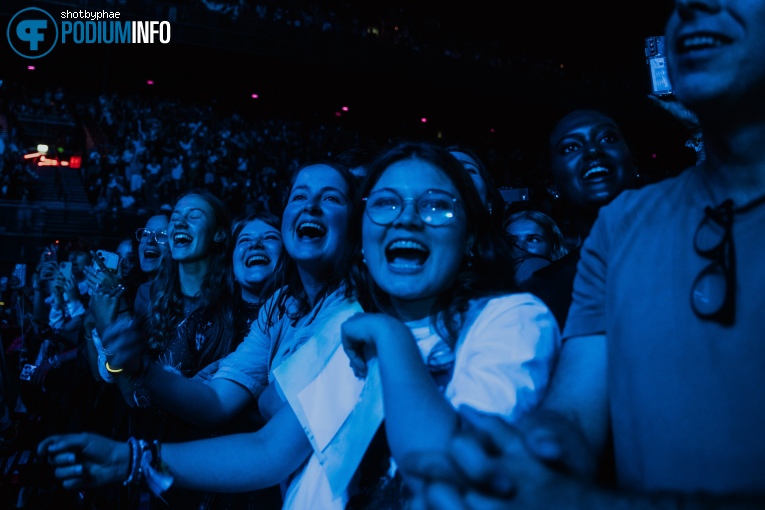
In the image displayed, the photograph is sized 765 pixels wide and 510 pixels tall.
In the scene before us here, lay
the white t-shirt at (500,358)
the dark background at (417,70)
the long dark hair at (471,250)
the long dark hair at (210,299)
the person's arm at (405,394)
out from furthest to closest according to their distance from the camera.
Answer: the dark background at (417,70), the long dark hair at (210,299), the long dark hair at (471,250), the white t-shirt at (500,358), the person's arm at (405,394)

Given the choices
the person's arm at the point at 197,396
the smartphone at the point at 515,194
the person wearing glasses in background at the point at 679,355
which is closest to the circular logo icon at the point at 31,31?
the smartphone at the point at 515,194

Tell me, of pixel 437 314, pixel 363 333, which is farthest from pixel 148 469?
pixel 437 314

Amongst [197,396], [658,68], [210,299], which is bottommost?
[197,396]

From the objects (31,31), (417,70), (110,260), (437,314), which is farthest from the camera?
(417,70)

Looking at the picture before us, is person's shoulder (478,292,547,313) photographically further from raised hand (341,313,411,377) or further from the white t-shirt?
raised hand (341,313,411,377)

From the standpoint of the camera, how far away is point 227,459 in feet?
4.79

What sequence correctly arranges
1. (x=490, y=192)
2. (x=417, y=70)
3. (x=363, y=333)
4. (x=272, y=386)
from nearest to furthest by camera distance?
(x=363, y=333)
(x=272, y=386)
(x=490, y=192)
(x=417, y=70)

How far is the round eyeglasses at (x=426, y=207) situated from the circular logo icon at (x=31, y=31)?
1767 centimetres

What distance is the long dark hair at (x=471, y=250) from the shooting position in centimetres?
135

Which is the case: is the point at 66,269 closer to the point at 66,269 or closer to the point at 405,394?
the point at 66,269

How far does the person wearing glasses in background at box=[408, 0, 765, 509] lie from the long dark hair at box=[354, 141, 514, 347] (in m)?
0.36

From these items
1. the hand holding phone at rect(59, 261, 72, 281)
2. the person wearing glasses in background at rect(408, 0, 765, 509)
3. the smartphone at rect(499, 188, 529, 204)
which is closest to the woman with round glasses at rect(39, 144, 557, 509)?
the person wearing glasses in background at rect(408, 0, 765, 509)

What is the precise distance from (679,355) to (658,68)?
5.57 ft

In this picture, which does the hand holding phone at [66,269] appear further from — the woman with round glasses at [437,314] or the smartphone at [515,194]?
the woman with round glasses at [437,314]
